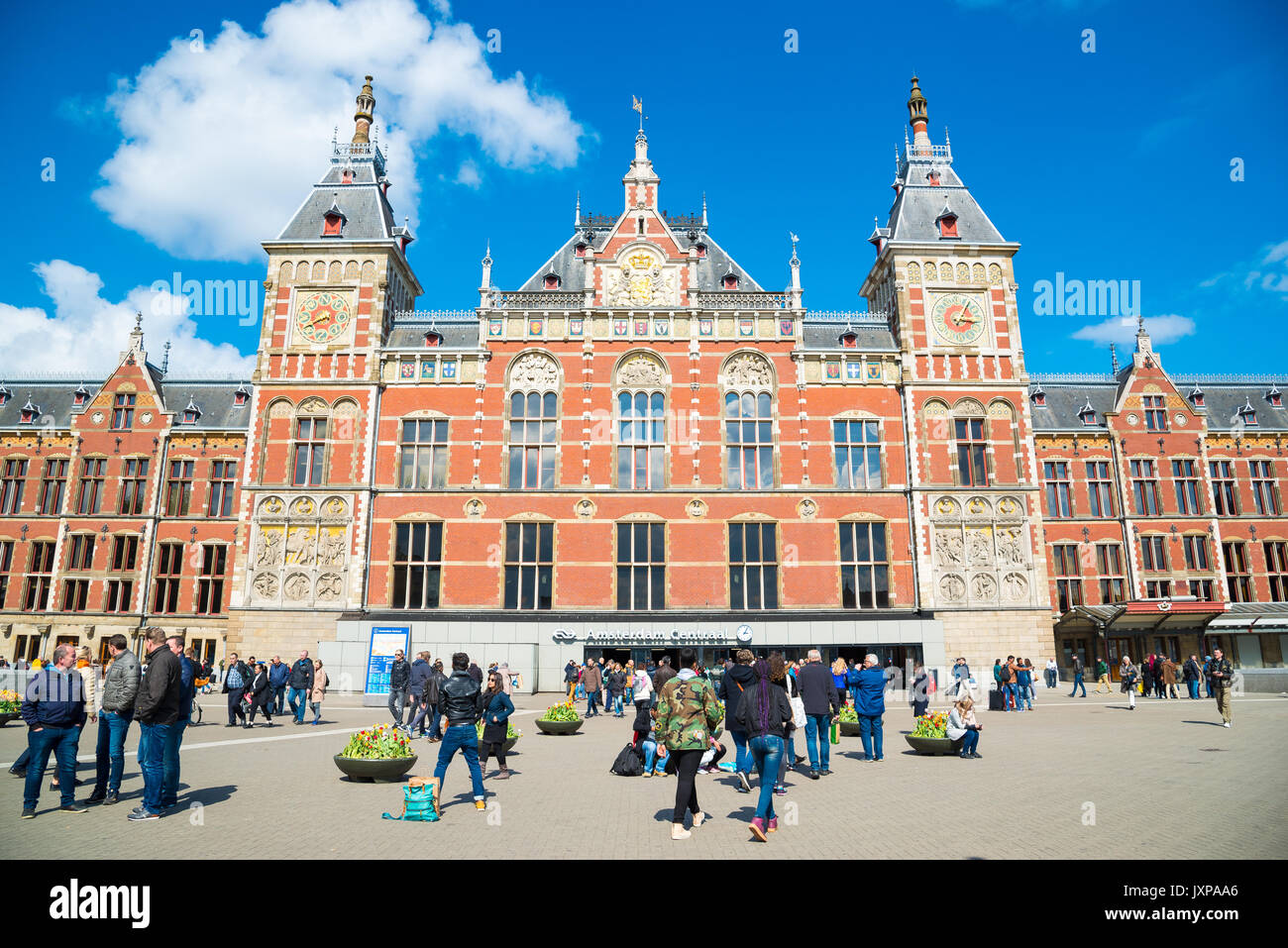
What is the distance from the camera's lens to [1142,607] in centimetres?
3472

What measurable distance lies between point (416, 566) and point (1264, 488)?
1700 inches

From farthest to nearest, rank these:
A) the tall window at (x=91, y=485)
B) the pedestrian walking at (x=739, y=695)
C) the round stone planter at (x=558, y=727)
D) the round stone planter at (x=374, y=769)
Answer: the tall window at (x=91, y=485) < the round stone planter at (x=558, y=727) < the round stone planter at (x=374, y=769) < the pedestrian walking at (x=739, y=695)

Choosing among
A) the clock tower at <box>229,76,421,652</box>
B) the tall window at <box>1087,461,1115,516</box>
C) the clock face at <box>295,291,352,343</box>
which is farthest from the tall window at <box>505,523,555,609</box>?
the tall window at <box>1087,461,1115,516</box>

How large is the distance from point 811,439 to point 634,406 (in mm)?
8071

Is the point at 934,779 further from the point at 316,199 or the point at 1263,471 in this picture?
the point at 1263,471

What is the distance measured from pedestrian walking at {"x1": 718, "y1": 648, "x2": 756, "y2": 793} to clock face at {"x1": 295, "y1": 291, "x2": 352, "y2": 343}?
29.6 meters

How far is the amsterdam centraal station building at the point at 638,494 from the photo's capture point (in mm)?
32719

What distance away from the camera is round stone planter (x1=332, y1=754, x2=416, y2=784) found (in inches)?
458

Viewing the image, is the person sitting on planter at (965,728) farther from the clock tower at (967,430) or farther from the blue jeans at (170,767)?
the clock tower at (967,430)

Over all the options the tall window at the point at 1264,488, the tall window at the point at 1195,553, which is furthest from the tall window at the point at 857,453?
the tall window at the point at 1264,488

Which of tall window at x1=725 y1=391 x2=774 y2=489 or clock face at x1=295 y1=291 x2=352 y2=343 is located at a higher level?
clock face at x1=295 y1=291 x2=352 y2=343

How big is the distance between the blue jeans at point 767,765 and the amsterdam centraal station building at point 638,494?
2298 centimetres

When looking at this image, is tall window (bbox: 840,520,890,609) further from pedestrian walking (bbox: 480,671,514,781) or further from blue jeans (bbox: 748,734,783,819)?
blue jeans (bbox: 748,734,783,819)
